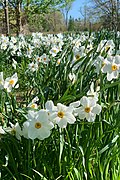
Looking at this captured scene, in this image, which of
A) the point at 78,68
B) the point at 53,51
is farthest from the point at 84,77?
the point at 53,51

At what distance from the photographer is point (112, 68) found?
1.75 metres

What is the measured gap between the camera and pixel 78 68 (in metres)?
2.04

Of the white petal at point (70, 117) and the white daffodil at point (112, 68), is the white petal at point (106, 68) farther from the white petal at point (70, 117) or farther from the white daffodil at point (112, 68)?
the white petal at point (70, 117)

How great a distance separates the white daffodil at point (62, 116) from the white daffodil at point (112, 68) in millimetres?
429

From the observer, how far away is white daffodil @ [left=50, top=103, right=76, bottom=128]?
4.55 feet

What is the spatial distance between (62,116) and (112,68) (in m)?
0.50

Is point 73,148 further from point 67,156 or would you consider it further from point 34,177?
point 34,177

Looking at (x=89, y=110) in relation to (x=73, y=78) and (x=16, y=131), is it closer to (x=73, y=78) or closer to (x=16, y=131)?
(x=16, y=131)

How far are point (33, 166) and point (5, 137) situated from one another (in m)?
0.21

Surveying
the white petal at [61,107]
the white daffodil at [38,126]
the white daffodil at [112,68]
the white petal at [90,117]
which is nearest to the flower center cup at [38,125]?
the white daffodil at [38,126]

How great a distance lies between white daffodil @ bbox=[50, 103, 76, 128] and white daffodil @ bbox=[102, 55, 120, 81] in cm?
43

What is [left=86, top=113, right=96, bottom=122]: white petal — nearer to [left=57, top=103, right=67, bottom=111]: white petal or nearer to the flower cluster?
the flower cluster

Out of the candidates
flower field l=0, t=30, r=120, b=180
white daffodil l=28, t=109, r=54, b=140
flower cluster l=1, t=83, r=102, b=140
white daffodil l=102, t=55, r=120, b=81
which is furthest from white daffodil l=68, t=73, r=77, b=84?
white daffodil l=28, t=109, r=54, b=140

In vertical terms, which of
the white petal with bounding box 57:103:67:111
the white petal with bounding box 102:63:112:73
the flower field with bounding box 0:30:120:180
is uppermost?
the white petal with bounding box 102:63:112:73
